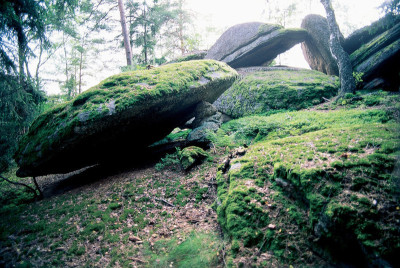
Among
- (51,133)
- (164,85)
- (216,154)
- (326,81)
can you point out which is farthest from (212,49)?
(51,133)

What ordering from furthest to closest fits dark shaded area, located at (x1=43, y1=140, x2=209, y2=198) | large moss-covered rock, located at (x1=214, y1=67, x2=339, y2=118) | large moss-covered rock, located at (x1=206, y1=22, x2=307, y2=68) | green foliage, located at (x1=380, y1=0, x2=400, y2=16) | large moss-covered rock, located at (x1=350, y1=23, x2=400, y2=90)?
large moss-covered rock, located at (x1=206, y1=22, x2=307, y2=68) < large moss-covered rock, located at (x1=214, y1=67, x2=339, y2=118) < large moss-covered rock, located at (x1=350, y1=23, x2=400, y2=90) < dark shaded area, located at (x1=43, y1=140, x2=209, y2=198) < green foliage, located at (x1=380, y1=0, x2=400, y2=16)

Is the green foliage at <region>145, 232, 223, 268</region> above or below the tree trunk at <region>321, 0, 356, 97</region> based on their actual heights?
below

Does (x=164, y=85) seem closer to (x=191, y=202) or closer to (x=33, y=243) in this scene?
(x=191, y=202)

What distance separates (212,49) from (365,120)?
44.3 feet

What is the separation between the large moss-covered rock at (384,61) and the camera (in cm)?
827

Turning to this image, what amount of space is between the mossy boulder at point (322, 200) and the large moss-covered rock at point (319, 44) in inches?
426

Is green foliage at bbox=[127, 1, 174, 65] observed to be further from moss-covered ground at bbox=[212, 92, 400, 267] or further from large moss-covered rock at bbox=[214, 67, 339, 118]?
moss-covered ground at bbox=[212, 92, 400, 267]

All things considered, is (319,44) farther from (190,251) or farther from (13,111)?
(13,111)

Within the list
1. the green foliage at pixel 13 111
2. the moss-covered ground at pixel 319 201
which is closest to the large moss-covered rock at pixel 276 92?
the moss-covered ground at pixel 319 201

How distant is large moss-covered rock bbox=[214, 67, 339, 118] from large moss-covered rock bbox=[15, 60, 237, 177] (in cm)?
431

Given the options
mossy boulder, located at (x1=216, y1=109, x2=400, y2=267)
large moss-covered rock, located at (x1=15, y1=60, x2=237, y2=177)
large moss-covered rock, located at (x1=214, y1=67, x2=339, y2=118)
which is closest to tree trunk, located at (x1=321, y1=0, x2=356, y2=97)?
large moss-covered rock, located at (x1=214, y1=67, x2=339, y2=118)

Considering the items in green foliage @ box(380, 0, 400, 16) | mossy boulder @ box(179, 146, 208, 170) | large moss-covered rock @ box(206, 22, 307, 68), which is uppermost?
large moss-covered rock @ box(206, 22, 307, 68)

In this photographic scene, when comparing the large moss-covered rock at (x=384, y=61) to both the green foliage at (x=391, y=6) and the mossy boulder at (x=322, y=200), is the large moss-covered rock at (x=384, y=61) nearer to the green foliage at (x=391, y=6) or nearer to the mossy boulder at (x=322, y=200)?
the green foliage at (x=391, y=6)

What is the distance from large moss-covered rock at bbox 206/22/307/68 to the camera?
1355 centimetres
